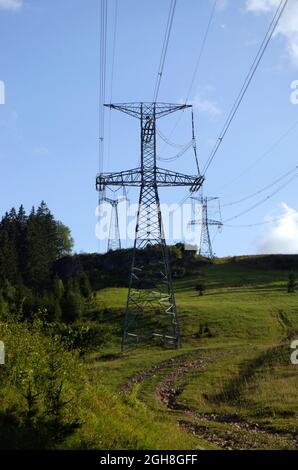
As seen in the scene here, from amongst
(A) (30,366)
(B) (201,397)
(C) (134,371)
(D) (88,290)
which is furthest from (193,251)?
(A) (30,366)

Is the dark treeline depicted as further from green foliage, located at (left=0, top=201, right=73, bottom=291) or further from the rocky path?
the rocky path

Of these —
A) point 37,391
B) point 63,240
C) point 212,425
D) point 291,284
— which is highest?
point 63,240

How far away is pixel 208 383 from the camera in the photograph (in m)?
30.3

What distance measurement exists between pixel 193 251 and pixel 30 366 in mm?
106733

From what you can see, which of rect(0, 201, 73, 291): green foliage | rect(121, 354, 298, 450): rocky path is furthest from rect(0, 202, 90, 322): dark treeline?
rect(121, 354, 298, 450): rocky path

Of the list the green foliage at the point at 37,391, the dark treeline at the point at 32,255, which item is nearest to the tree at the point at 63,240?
the dark treeline at the point at 32,255

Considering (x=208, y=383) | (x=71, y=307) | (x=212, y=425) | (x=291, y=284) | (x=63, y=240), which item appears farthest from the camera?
(x=63, y=240)

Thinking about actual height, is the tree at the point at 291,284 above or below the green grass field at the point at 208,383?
above

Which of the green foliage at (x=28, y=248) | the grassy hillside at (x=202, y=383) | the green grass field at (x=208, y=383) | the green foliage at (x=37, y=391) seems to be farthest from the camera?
the green foliage at (x=28, y=248)

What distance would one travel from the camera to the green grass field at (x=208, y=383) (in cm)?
1534

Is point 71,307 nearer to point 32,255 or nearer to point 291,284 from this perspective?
point 291,284

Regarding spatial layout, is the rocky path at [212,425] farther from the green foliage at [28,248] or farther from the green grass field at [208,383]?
the green foliage at [28,248]

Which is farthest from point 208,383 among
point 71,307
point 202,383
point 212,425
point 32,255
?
point 32,255

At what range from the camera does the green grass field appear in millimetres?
15337
